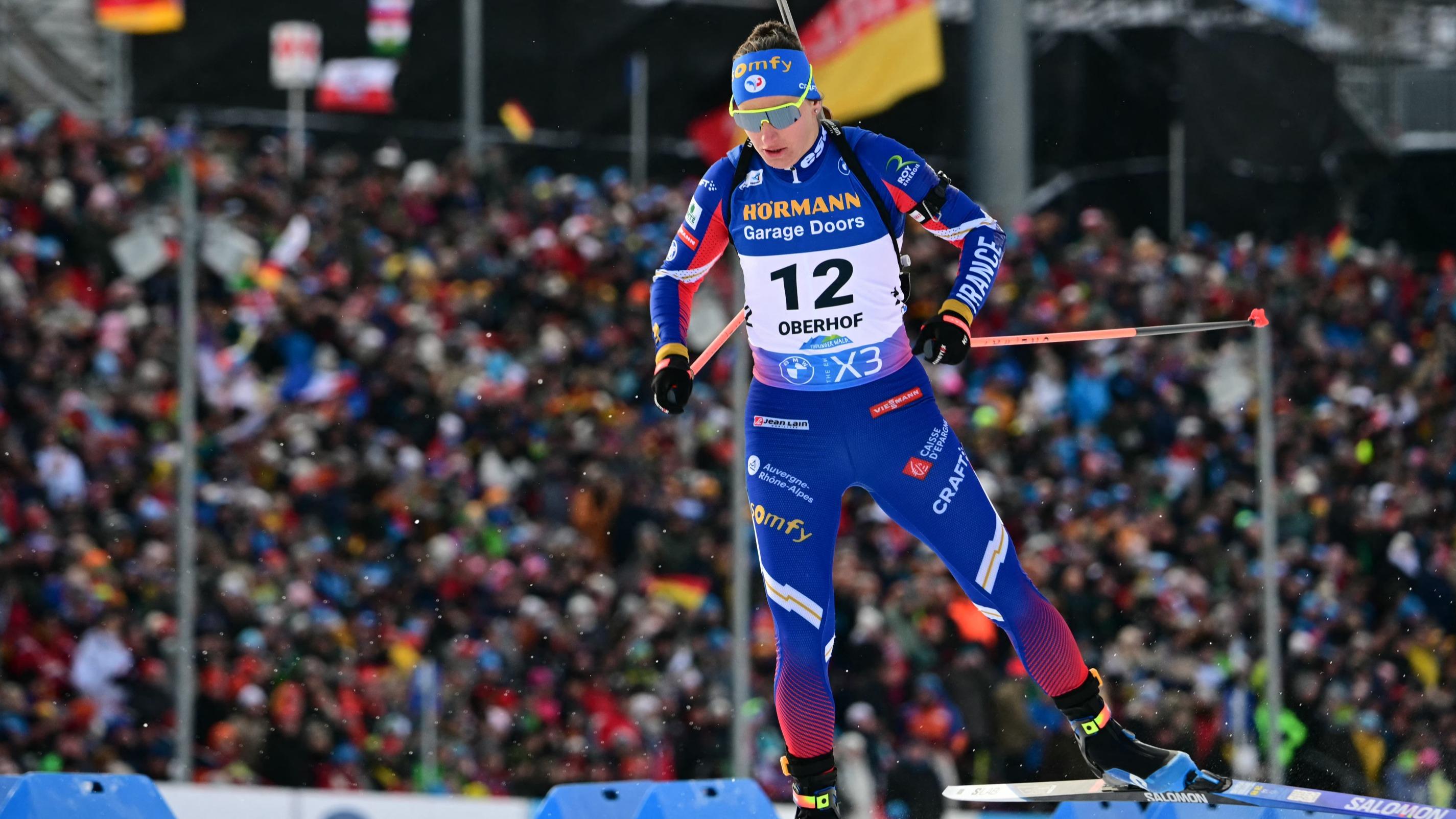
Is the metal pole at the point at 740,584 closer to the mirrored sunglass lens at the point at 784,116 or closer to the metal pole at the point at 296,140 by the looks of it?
the mirrored sunglass lens at the point at 784,116

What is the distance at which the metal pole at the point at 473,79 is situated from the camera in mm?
18578

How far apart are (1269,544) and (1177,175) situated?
9.69 m

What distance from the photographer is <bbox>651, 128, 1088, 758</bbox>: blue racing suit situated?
239 inches

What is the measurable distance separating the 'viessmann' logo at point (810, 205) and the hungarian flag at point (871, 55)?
959 cm

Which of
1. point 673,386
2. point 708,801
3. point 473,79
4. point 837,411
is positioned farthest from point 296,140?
point 837,411

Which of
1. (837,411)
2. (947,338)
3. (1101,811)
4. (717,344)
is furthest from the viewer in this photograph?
(1101,811)

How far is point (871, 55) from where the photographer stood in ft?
54.6

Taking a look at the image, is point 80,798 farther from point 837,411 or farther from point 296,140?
point 296,140

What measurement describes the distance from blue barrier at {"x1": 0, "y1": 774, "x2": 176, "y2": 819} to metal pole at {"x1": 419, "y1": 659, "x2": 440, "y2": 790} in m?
4.04

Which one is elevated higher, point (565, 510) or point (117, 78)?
point (117, 78)

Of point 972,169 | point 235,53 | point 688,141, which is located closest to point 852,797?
point 972,169

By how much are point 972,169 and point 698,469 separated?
6.96 metres

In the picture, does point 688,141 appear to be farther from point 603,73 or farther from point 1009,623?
point 1009,623

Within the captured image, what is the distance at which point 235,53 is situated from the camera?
20.7 m
